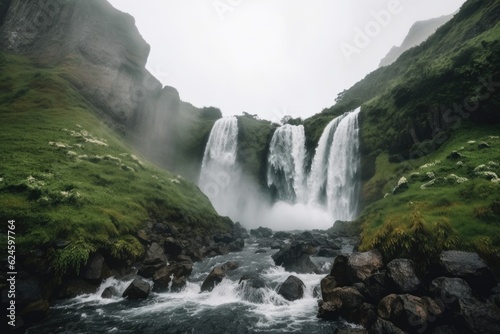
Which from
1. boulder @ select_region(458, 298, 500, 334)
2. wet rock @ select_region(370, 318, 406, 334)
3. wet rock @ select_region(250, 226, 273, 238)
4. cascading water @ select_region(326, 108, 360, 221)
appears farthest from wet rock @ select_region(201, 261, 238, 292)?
cascading water @ select_region(326, 108, 360, 221)

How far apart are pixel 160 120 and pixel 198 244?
190 ft

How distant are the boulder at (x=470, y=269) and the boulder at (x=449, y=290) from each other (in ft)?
1.58

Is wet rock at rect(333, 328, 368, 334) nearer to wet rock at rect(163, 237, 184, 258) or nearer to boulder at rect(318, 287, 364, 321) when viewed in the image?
boulder at rect(318, 287, 364, 321)

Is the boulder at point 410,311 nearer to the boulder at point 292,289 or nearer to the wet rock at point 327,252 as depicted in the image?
the boulder at point 292,289

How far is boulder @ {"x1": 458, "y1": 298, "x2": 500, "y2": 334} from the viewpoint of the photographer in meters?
9.23

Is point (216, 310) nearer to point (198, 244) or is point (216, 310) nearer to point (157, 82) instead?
point (198, 244)

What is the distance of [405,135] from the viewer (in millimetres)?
42656

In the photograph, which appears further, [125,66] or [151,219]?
[125,66]

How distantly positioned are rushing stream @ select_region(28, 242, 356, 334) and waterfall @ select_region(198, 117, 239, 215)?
2065 inches

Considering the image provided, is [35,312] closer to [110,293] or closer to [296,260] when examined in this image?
[110,293]

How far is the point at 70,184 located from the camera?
24156mm

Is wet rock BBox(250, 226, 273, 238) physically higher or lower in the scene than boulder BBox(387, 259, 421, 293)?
higher

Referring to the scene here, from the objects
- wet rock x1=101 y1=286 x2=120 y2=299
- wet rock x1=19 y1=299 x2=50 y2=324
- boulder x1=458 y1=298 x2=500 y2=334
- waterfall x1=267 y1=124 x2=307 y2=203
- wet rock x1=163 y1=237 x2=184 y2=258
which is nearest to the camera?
boulder x1=458 y1=298 x2=500 y2=334

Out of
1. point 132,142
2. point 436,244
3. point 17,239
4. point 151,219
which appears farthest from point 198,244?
point 132,142
